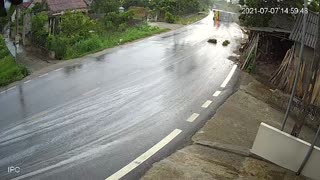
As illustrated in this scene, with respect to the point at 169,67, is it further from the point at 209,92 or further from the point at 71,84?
the point at 71,84

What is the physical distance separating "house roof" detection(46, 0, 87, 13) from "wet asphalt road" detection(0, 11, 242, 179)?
19523 millimetres

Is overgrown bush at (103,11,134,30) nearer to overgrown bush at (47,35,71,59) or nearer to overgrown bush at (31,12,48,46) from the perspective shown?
overgrown bush at (31,12,48,46)

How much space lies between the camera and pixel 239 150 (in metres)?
7.81

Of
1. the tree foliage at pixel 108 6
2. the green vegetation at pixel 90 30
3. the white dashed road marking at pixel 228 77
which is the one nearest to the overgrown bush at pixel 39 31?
the green vegetation at pixel 90 30

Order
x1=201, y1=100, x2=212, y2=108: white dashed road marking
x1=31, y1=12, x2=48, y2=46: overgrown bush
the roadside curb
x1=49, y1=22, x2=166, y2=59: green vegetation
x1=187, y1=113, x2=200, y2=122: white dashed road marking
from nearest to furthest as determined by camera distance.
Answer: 1. the roadside curb
2. x1=187, y1=113, x2=200, y2=122: white dashed road marking
3. x1=201, y1=100, x2=212, y2=108: white dashed road marking
4. x1=49, y1=22, x2=166, y2=59: green vegetation
5. x1=31, y1=12, x2=48, y2=46: overgrown bush

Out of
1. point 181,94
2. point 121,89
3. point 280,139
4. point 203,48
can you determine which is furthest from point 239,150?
point 203,48

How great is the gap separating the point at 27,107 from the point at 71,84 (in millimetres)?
2911

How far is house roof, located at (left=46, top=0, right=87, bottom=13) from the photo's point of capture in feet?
117

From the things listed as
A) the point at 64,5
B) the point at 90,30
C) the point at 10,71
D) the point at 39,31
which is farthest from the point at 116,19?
the point at 10,71

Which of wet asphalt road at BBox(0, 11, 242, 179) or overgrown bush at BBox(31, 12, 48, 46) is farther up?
overgrown bush at BBox(31, 12, 48, 46)

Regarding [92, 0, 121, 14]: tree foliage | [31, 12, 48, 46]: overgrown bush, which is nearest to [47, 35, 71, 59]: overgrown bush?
[31, 12, 48, 46]: overgrown bush

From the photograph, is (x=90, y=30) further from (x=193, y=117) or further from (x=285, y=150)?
(x=285, y=150)

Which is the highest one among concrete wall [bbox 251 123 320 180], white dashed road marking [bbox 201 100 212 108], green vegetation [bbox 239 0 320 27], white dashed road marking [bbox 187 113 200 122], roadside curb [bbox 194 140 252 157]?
green vegetation [bbox 239 0 320 27]

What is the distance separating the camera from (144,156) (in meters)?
7.29
